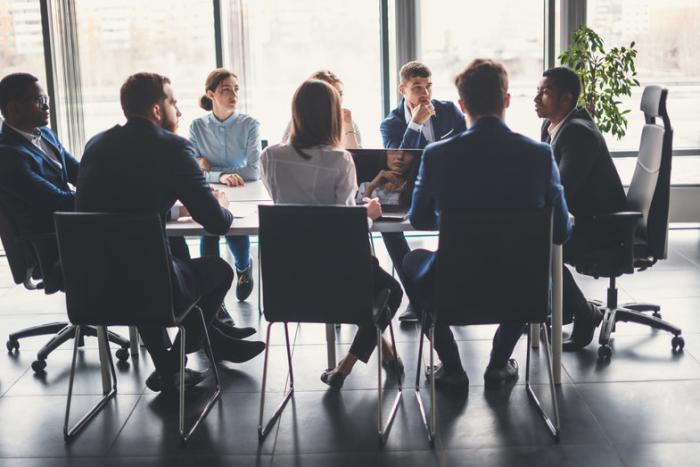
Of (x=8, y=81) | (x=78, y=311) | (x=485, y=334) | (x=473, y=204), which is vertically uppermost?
(x=8, y=81)

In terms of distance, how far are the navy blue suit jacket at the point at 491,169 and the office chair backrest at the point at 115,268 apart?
0.97 m

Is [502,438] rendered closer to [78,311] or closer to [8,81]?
[78,311]

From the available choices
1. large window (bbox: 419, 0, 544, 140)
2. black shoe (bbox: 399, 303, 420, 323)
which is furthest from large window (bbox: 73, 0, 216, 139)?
black shoe (bbox: 399, 303, 420, 323)

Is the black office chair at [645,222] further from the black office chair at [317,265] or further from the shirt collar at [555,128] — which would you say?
the black office chair at [317,265]

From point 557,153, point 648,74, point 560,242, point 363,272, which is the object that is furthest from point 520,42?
point 363,272

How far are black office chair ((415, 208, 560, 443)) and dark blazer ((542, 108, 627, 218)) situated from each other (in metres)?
0.90

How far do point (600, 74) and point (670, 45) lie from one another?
0.95 meters

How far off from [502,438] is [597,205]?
3.96ft

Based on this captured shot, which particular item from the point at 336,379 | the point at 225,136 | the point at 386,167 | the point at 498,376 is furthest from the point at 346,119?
the point at 498,376

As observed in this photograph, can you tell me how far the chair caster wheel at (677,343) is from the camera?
3.87 meters

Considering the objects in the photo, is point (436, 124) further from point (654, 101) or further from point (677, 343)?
point (677, 343)

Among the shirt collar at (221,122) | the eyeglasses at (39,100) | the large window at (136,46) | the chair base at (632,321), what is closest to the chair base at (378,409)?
the chair base at (632,321)

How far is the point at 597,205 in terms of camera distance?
372cm

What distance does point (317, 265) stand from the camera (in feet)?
9.57
